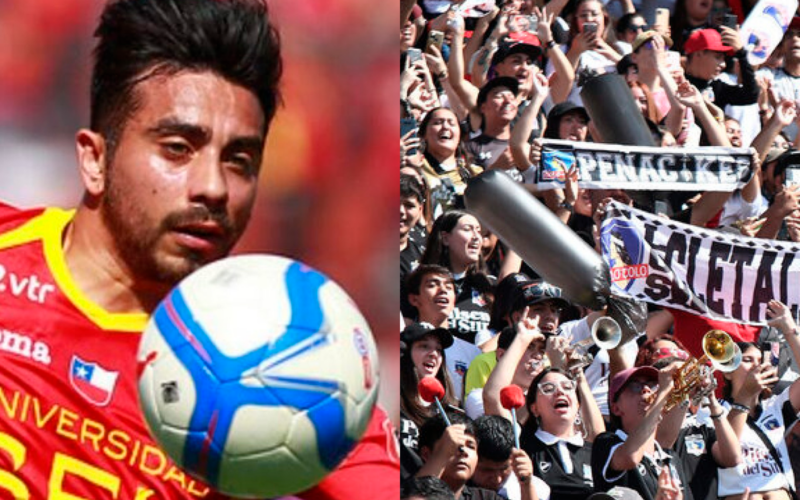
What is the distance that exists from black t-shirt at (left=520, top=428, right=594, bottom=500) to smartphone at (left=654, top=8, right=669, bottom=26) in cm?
538

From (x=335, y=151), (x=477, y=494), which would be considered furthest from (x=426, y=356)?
(x=335, y=151)

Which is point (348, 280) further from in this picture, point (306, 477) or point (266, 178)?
point (306, 477)

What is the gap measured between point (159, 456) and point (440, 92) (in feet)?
19.9

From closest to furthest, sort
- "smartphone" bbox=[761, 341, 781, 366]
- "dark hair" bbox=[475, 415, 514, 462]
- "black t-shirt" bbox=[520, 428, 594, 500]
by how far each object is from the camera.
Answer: "dark hair" bbox=[475, 415, 514, 462] → "black t-shirt" bbox=[520, 428, 594, 500] → "smartphone" bbox=[761, 341, 781, 366]

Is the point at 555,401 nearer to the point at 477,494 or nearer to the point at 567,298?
the point at 477,494

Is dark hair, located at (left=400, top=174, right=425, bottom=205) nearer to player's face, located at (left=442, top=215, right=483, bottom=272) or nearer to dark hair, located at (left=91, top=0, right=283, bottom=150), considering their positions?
player's face, located at (left=442, top=215, right=483, bottom=272)

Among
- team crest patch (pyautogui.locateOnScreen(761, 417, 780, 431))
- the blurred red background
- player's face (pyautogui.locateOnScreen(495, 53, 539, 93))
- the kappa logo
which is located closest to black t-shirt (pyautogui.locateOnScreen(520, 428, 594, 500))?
team crest patch (pyautogui.locateOnScreen(761, 417, 780, 431))

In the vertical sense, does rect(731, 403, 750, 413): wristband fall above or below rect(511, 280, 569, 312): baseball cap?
below

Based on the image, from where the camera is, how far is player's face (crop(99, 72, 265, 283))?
4211 mm

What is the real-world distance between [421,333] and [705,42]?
186 inches

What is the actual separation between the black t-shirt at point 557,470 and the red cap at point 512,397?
0.26 m

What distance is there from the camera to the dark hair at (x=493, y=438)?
705cm

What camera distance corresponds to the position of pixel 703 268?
9.55 meters

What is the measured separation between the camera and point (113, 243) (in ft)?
14.3
